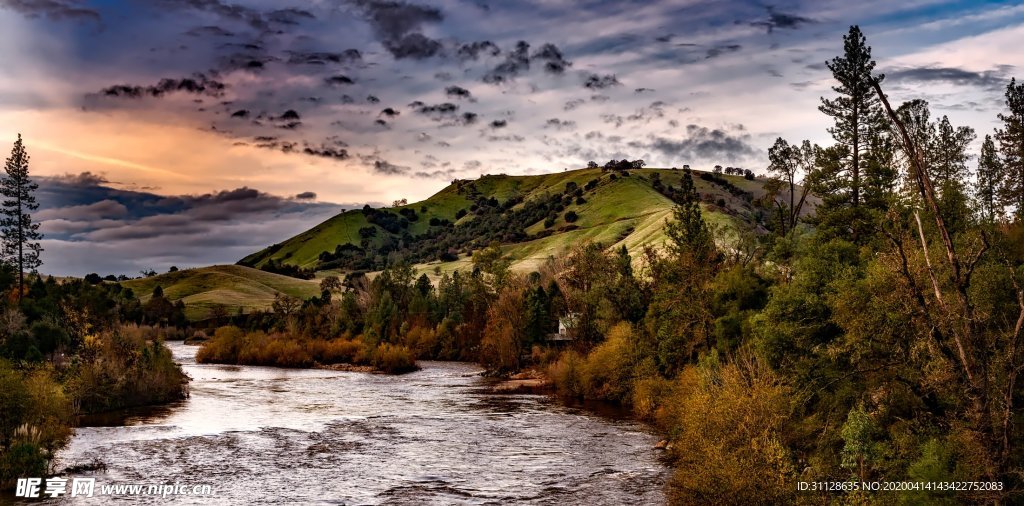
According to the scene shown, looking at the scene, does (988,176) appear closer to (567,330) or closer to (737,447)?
(567,330)

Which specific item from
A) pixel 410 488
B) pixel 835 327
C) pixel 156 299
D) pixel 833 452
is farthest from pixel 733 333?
pixel 156 299

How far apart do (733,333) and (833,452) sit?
20947mm

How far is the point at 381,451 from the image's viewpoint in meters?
39.7

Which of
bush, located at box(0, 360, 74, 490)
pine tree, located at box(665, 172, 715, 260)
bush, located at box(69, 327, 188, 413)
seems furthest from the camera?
pine tree, located at box(665, 172, 715, 260)

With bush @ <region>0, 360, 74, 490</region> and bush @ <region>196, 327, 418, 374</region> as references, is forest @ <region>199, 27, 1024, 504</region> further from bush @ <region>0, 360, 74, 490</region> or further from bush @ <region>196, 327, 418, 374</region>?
bush @ <region>0, 360, 74, 490</region>

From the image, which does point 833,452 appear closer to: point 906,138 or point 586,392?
point 906,138

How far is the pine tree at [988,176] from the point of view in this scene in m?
90.2

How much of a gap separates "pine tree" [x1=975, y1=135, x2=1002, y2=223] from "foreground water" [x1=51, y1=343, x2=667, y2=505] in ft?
216

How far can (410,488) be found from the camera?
1224 inches

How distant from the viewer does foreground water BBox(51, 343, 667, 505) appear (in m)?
30.3

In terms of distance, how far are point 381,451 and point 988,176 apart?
86754 mm

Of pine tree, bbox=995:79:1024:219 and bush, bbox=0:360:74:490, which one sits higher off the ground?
pine tree, bbox=995:79:1024:219

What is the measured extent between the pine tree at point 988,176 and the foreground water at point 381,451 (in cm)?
6577

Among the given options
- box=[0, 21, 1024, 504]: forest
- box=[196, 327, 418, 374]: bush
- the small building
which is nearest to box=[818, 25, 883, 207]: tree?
box=[0, 21, 1024, 504]: forest
